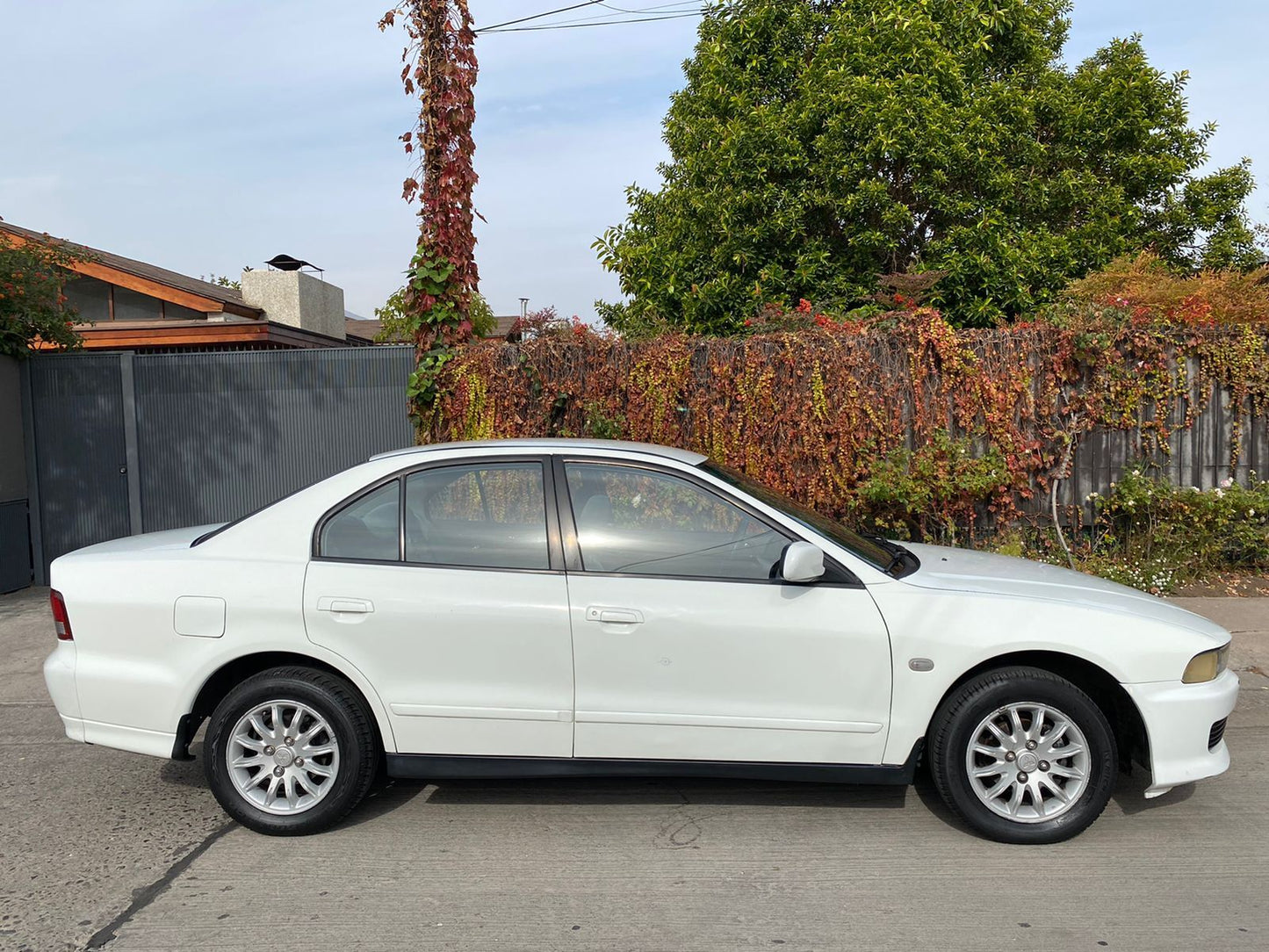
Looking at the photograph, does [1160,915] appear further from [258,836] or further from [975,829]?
[258,836]

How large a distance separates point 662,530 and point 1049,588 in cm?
164

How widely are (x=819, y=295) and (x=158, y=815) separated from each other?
33.3 ft

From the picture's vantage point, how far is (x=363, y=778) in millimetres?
4023

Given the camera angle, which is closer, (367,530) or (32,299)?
(367,530)

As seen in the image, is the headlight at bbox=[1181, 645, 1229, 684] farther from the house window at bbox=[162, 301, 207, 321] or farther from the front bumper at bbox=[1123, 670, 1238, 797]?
the house window at bbox=[162, 301, 207, 321]

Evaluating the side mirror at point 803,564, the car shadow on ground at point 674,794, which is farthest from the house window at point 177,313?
the side mirror at point 803,564

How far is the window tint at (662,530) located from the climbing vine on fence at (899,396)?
14.1 feet

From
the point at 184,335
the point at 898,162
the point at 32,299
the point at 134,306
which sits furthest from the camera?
the point at 134,306

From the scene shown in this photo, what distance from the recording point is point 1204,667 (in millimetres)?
3861

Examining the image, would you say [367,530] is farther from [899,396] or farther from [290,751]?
[899,396]

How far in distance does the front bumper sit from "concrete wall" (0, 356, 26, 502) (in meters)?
9.63

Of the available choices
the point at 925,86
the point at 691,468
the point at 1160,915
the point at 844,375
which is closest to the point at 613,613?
the point at 691,468

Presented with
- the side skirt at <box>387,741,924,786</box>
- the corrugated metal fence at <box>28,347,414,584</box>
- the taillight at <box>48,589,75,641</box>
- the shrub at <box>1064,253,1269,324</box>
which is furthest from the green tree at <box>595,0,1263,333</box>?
the taillight at <box>48,589,75,641</box>

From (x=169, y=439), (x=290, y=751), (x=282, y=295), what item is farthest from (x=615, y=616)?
(x=282, y=295)
